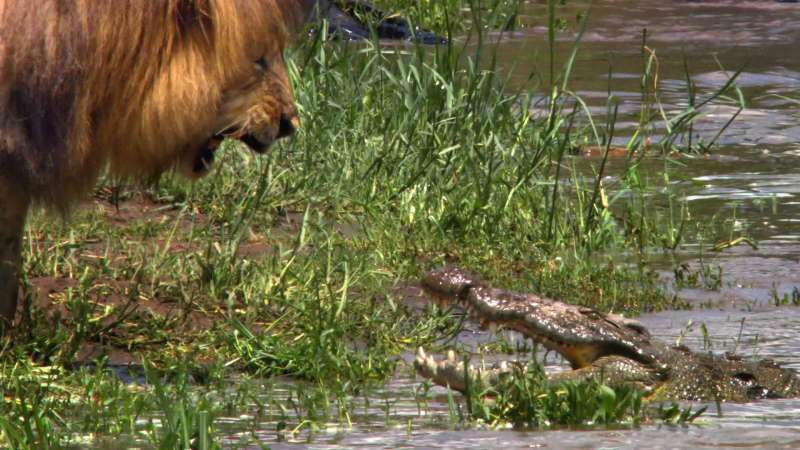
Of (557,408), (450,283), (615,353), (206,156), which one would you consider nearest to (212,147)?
(206,156)

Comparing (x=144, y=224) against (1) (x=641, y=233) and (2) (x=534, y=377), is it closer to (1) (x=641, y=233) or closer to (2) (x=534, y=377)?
(1) (x=641, y=233)

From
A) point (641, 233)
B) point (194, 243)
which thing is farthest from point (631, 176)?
point (194, 243)

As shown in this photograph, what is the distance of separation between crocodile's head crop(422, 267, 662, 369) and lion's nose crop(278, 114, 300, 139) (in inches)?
37.4

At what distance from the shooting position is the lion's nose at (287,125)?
5.10 m

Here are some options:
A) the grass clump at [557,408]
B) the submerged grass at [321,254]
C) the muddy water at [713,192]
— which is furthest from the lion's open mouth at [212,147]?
the grass clump at [557,408]

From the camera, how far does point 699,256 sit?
24.3 ft

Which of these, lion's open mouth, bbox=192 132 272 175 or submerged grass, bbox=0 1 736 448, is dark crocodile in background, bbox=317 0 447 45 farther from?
lion's open mouth, bbox=192 132 272 175

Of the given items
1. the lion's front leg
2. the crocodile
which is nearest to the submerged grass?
the lion's front leg

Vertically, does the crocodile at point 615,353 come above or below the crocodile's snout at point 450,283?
below

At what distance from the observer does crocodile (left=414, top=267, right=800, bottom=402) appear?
538cm

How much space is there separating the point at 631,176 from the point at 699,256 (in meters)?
1.00

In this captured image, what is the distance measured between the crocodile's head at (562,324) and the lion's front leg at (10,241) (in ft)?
4.89

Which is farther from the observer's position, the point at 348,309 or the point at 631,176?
the point at 631,176

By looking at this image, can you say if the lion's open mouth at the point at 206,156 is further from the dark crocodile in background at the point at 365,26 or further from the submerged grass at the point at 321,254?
the dark crocodile in background at the point at 365,26
